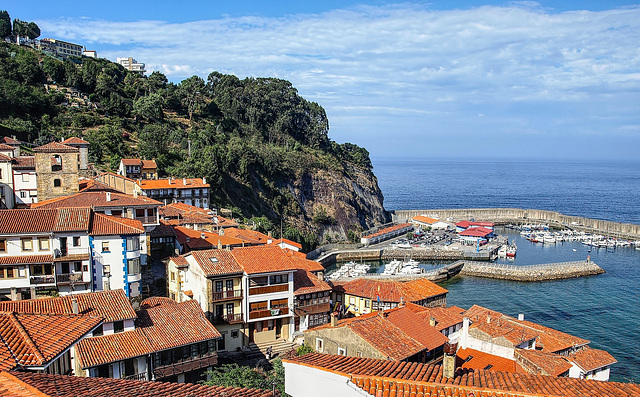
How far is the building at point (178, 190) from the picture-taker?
5903 cm

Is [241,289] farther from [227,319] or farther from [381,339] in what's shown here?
[381,339]

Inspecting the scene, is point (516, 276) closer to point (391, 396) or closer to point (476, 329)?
point (476, 329)

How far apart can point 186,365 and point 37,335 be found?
36.8 ft

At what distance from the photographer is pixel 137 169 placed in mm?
64188

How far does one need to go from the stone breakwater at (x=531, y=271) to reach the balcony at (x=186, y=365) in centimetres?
5289

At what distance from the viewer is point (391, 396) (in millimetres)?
10398

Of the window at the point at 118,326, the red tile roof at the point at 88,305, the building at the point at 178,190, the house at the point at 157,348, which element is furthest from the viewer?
the building at the point at 178,190

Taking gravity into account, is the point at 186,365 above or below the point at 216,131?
below

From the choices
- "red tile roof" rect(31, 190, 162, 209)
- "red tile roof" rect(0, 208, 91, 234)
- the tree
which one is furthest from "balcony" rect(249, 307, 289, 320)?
the tree

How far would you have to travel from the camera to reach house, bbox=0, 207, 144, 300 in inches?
1025

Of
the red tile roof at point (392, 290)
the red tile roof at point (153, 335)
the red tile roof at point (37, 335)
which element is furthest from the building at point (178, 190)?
the red tile roof at point (37, 335)

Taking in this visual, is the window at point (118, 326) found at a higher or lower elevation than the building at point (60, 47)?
lower

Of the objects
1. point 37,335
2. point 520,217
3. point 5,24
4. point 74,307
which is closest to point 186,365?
point 74,307

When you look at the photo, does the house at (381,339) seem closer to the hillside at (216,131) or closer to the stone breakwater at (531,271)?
the hillside at (216,131)
